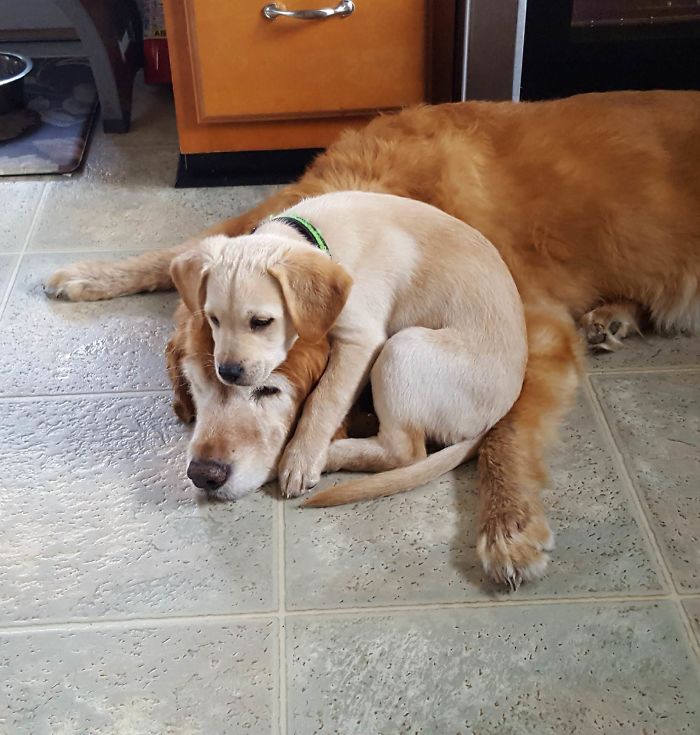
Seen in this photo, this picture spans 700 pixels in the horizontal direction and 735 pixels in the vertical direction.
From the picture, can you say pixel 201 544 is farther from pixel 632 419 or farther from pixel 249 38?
pixel 249 38

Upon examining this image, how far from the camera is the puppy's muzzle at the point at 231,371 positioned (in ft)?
4.52

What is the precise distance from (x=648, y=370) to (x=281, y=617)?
92cm

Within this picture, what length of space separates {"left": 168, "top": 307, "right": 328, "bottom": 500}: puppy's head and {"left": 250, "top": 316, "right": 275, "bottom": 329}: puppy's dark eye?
11 centimetres

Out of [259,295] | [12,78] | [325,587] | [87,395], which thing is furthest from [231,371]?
[12,78]

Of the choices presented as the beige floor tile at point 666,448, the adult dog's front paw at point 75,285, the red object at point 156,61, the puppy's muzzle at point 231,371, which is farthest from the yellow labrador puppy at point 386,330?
the red object at point 156,61

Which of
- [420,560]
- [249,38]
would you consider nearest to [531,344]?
[420,560]

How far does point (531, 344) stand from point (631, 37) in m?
1.00

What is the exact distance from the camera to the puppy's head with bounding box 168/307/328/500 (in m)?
1.48

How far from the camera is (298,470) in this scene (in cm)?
149

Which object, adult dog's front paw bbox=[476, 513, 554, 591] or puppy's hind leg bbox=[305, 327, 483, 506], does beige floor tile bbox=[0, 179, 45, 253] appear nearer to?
puppy's hind leg bbox=[305, 327, 483, 506]

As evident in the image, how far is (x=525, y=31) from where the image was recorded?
2.17 meters

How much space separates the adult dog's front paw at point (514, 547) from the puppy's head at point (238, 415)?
380mm

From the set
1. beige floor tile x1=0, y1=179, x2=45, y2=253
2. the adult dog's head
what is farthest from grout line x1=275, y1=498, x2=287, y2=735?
beige floor tile x1=0, y1=179, x2=45, y2=253

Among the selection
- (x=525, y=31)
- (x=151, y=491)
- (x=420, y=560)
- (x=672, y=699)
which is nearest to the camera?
(x=672, y=699)
